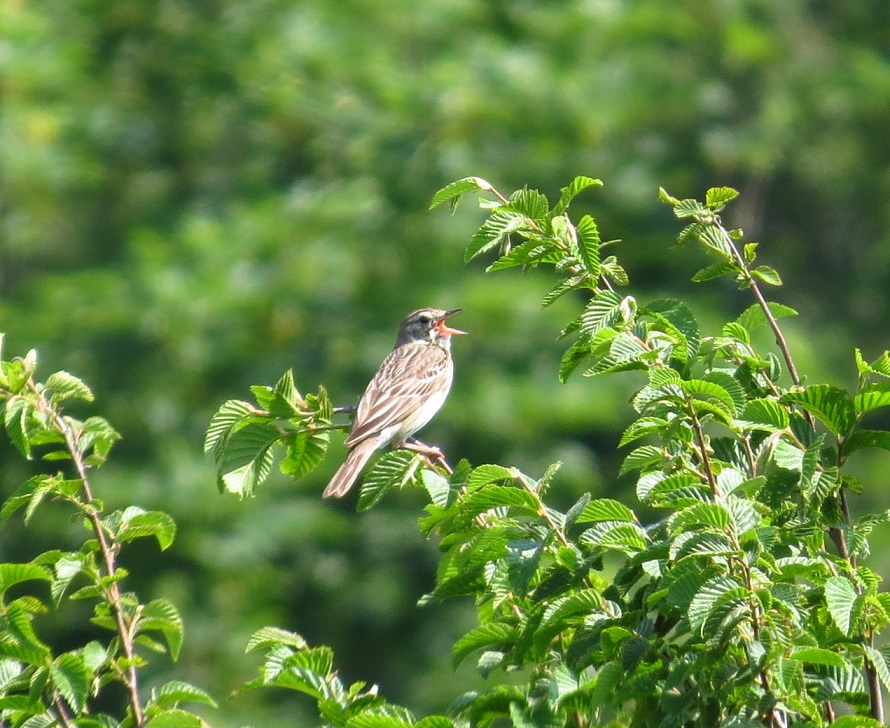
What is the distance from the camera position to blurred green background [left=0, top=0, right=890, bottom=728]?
1720 cm

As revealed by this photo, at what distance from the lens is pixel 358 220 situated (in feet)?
59.7

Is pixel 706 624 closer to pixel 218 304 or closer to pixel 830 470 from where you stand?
pixel 830 470

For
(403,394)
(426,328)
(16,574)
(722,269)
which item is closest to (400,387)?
(403,394)

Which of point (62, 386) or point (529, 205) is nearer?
point (529, 205)

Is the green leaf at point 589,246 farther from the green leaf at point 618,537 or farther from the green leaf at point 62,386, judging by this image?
the green leaf at point 62,386

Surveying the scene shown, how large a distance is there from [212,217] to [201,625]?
210 inches

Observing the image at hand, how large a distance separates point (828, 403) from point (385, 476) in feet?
3.92

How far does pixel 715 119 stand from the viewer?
20.9 m

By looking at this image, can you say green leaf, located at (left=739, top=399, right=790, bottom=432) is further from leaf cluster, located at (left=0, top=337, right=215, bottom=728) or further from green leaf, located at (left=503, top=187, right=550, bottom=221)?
leaf cluster, located at (left=0, top=337, right=215, bottom=728)

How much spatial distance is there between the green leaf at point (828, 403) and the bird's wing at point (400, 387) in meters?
3.61

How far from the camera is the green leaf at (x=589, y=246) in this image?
3.68 metres

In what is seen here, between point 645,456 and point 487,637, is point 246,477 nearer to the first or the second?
point 487,637

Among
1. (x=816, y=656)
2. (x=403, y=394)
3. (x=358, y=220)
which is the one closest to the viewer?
(x=816, y=656)

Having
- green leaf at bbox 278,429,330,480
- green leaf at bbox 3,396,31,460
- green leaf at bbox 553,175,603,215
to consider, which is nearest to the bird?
green leaf at bbox 278,429,330,480
